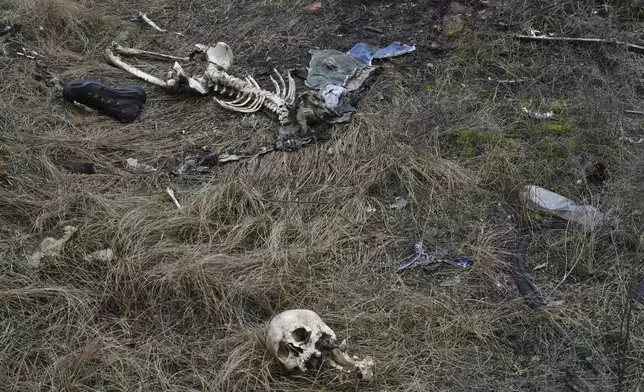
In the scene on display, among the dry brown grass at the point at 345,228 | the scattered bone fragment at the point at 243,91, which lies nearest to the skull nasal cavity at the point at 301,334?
the dry brown grass at the point at 345,228

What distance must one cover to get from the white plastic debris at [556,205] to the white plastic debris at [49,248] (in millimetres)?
2265

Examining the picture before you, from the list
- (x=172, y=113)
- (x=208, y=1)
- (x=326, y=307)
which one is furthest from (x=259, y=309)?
(x=208, y=1)

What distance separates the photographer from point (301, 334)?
8.12 ft

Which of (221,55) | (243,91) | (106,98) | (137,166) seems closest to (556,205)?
(243,91)

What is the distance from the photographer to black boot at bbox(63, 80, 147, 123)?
4160mm

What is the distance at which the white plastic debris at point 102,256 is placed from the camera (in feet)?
9.83

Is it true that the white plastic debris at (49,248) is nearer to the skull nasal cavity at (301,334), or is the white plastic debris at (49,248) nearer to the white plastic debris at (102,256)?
the white plastic debris at (102,256)

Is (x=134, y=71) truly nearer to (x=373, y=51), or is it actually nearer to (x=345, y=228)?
(x=373, y=51)

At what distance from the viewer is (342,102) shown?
4.11 meters

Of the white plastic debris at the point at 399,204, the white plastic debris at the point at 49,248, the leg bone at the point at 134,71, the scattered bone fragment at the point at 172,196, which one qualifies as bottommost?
the leg bone at the point at 134,71

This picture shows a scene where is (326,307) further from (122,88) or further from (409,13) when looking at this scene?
(409,13)

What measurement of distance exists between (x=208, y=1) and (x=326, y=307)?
3.81 m

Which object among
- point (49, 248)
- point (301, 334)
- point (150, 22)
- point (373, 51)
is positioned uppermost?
point (301, 334)

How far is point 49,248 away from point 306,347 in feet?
4.56
